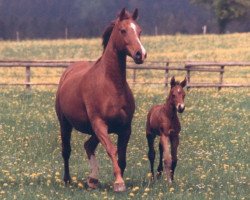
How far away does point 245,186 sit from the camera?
11.7 m

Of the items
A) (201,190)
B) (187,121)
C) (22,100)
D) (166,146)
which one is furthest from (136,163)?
(22,100)

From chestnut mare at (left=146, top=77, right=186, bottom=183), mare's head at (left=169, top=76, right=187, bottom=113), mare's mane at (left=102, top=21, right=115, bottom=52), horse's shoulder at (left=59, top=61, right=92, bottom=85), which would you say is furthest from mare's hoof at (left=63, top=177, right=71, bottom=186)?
mare's mane at (left=102, top=21, right=115, bottom=52)

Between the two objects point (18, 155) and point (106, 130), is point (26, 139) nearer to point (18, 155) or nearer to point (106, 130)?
point (18, 155)

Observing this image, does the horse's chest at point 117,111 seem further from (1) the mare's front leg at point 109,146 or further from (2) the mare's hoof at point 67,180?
(2) the mare's hoof at point 67,180

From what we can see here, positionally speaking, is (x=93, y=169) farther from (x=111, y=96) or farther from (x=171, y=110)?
(x=171, y=110)

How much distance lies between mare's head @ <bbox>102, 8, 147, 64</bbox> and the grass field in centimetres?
180

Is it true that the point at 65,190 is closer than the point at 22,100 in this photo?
Yes

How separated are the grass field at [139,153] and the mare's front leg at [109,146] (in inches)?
5.6

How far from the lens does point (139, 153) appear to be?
1534 centimetres

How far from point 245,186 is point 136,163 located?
2.95 metres

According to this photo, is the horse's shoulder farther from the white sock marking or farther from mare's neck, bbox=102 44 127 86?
the white sock marking

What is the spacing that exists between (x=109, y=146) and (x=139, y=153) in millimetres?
4565

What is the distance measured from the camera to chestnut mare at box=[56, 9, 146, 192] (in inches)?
429

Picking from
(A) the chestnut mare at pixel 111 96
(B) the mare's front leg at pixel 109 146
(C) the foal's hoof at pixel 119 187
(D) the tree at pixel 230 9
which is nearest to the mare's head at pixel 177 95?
(A) the chestnut mare at pixel 111 96
